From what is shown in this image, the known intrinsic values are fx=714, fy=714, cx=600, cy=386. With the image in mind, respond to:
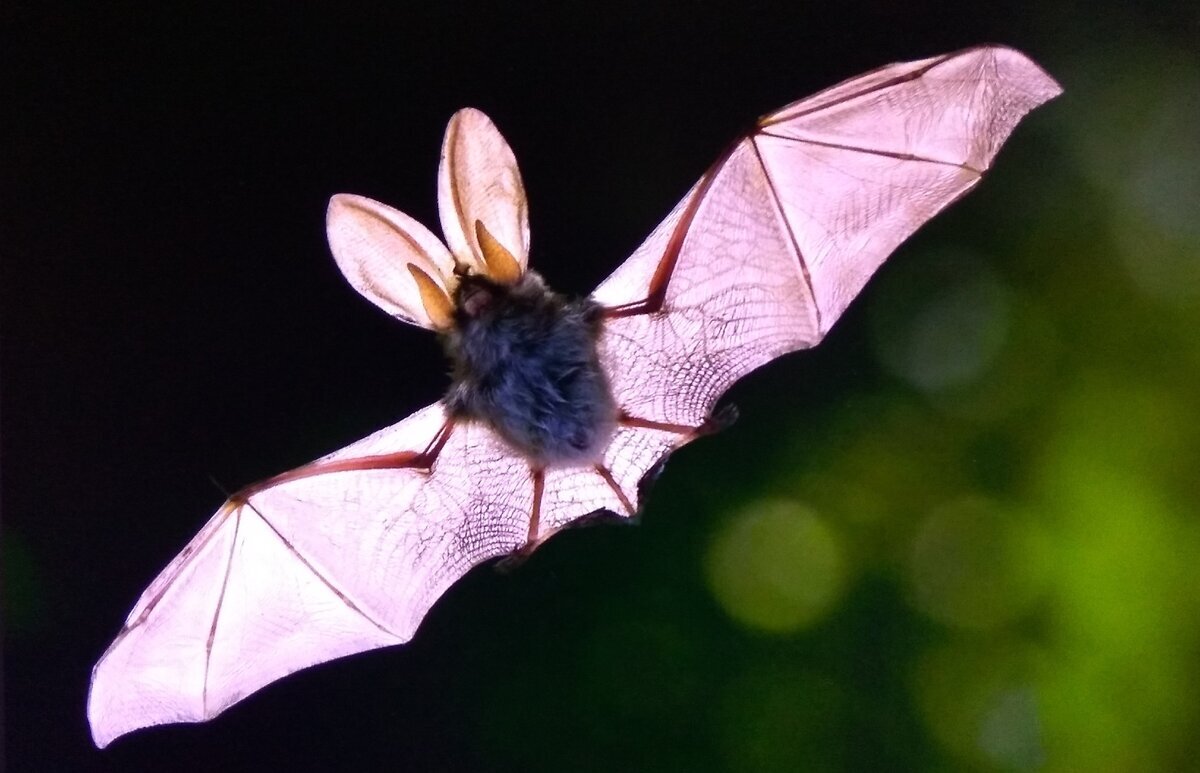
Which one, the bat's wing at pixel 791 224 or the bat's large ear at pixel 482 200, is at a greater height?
the bat's large ear at pixel 482 200

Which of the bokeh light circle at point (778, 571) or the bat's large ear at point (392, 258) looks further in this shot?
Result: the bokeh light circle at point (778, 571)

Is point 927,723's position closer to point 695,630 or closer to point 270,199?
point 695,630

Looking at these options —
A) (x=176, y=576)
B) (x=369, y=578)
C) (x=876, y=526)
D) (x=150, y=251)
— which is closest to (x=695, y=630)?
(x=876, y=526)

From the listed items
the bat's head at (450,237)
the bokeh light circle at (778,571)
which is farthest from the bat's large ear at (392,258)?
the bokeh light circle at (778,571)

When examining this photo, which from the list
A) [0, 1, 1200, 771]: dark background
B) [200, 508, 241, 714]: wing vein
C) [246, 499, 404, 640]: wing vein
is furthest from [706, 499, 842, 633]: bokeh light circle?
[200, 508, 241, 714]: wing vein

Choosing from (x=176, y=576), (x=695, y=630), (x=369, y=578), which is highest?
(x=176, y=576)

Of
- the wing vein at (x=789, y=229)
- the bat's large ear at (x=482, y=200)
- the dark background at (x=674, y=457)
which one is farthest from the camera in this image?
the dark background at (x=674, y=457)

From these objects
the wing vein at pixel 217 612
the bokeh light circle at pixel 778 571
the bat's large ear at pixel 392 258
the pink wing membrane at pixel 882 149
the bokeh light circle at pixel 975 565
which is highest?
the bat's large ear at pixel 392 258

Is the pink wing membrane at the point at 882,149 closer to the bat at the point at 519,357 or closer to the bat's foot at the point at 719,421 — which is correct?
the bat at the point at 519,357
